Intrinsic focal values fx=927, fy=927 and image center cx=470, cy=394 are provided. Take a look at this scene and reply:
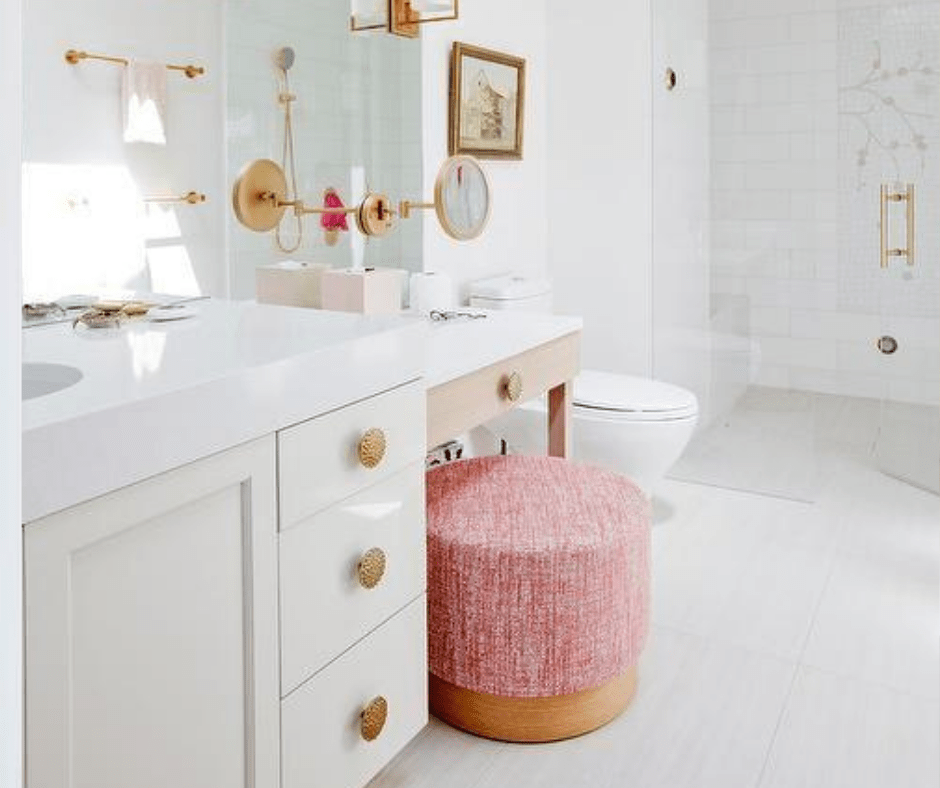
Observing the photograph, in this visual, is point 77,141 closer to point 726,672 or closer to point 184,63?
point 184,63

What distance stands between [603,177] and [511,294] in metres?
0.84

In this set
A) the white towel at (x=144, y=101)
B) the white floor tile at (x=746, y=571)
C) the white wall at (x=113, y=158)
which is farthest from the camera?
the white floor tile at (x=746, y=571)

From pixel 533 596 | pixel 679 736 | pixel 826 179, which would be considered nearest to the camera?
pixel 533 596

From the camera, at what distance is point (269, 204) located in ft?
6.45

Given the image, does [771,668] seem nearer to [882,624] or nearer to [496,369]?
[882,624]

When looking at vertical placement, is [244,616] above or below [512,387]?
below

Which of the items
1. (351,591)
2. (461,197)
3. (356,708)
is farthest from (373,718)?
(461,197)

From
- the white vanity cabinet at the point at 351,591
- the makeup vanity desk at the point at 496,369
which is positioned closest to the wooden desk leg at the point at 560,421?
the makeup vanity desk at the point at 496,369

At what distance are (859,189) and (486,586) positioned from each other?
90.3 inches

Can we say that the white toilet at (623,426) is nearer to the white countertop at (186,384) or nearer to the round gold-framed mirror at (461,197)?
the round gold-framed mirror at (461,197)

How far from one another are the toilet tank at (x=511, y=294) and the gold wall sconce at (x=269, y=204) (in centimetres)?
100

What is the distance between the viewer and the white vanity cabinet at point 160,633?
92 centimetres

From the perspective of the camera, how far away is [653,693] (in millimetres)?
2033

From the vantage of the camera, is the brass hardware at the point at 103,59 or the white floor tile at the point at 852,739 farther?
the white floor tile at the point at 852,739
